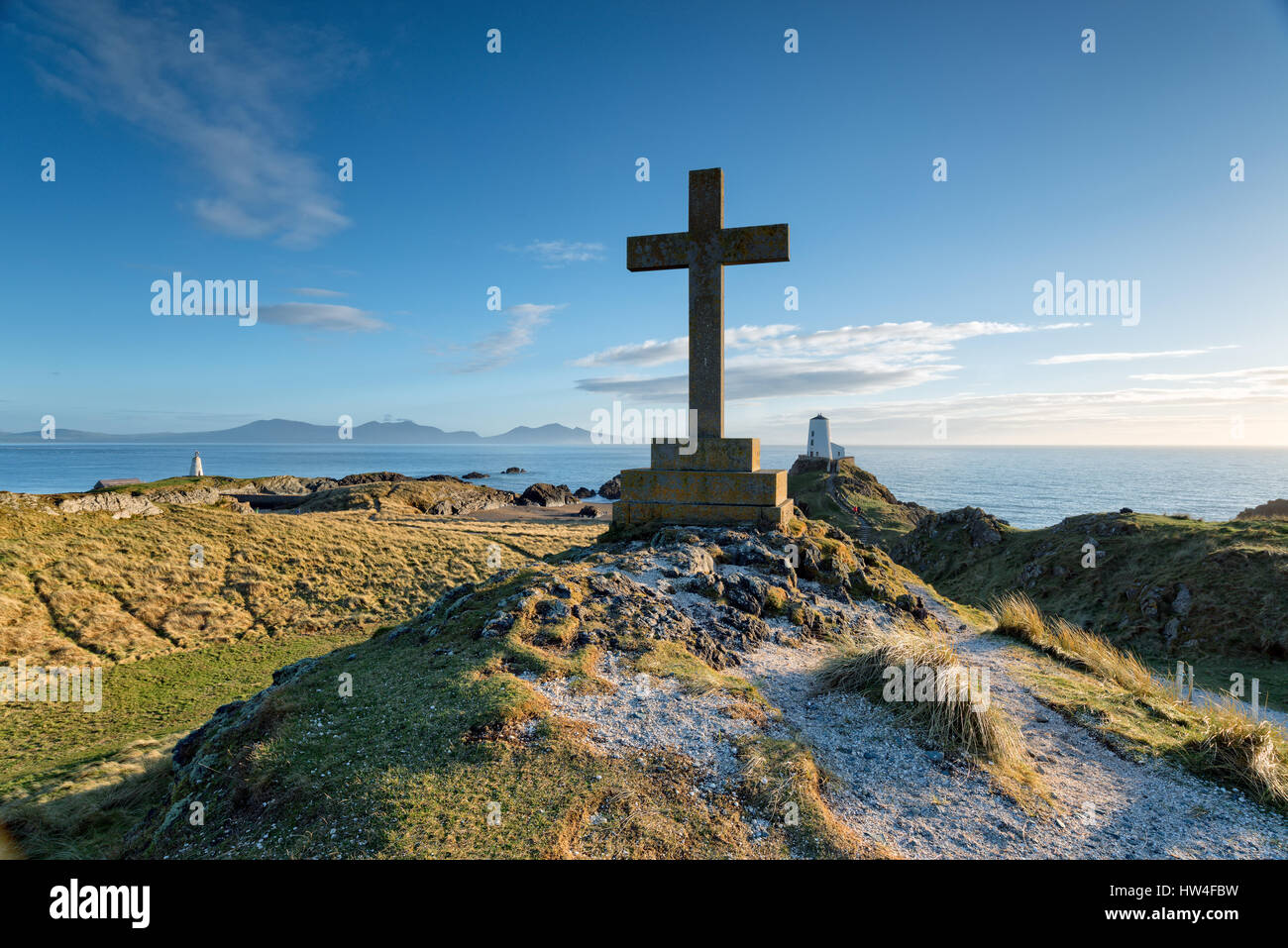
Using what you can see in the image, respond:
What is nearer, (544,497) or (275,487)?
(275,487)

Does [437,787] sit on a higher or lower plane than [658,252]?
lower

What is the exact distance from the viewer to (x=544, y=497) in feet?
172

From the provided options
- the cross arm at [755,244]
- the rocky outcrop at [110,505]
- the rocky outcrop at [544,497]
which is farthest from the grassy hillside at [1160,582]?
the rocky outcrop at [544,497]

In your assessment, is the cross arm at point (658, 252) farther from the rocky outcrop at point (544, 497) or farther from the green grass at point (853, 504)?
the rocky outcrop at point (544, 497)

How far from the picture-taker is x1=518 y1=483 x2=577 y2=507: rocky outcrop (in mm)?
51938

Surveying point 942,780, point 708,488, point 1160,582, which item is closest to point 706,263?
point 708,488

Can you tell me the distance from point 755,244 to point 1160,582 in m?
15.7

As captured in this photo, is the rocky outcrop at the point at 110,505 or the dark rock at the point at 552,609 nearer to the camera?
the dark rock at the point at 552,609

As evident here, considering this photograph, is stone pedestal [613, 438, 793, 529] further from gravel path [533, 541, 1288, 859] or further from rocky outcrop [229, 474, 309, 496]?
rocky outcrop [229, 474, 309, 496]

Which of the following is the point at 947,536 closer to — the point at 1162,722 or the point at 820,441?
the point at 1162,722

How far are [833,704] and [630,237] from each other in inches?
315

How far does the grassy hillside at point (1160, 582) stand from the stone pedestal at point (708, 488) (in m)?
10.5

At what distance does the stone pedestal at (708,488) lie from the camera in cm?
949

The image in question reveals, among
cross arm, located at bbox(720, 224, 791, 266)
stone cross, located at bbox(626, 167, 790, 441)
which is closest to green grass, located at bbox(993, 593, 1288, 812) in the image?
stone cross, located at bbox(626, 167, 790, 441)
